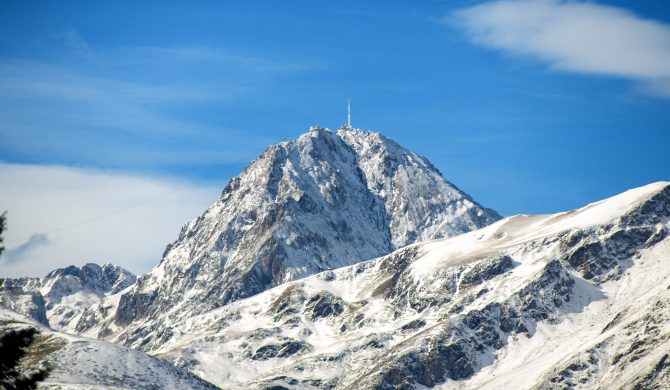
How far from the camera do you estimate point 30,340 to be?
113 ft

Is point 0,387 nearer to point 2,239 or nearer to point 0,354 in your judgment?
point 0,354

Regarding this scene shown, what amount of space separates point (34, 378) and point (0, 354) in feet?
4.32

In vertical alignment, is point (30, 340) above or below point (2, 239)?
below

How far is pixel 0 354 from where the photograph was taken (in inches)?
1350

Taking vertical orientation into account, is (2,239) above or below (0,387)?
A: above

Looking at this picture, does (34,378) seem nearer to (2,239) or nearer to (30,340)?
(30,340)

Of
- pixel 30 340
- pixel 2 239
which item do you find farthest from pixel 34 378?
pixel 2 239

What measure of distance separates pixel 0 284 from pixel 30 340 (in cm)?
321

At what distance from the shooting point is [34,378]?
3384 centimetres

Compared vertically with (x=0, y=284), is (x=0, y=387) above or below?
below

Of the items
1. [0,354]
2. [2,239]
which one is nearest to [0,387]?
[0,354]

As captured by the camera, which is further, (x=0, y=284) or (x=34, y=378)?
(x=0, y=284)

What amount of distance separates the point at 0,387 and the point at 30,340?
6.31 ft

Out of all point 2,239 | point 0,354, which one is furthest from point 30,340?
point 2,239
